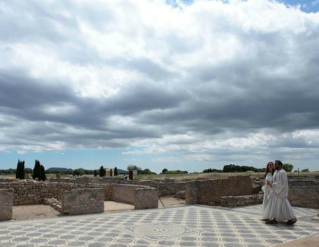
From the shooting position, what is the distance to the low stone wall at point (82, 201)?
11.7 m

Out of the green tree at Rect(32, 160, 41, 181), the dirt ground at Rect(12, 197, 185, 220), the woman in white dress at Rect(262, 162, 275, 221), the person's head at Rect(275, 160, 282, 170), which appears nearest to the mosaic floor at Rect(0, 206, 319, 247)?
the woman in white dress at Rect(262, 162, 275, 221)

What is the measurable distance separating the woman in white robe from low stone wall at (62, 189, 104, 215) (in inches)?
250

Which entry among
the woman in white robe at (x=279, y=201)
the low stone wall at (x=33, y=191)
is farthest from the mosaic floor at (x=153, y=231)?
the low stone wall at (x=33, y=191)

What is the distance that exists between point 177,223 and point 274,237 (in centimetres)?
302

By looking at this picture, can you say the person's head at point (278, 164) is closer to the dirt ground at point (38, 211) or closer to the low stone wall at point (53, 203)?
the dirt ground at point (38, 211)

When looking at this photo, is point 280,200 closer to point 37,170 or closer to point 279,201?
point 279,201

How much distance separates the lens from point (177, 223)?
9695mm

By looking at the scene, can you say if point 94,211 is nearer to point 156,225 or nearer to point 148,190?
point 148,190

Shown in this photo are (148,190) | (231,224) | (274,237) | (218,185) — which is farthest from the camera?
(218,185)

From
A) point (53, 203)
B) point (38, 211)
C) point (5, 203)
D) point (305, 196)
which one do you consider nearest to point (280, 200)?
point (305, 196)

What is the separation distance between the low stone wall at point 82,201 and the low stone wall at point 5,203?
185cm

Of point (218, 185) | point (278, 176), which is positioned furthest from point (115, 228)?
point (218, 185)

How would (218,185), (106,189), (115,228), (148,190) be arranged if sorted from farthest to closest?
1. (218,185)
2. (106,189)
3. (148,190)
4. (115,228)

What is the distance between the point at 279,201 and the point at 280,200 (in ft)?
0.15
